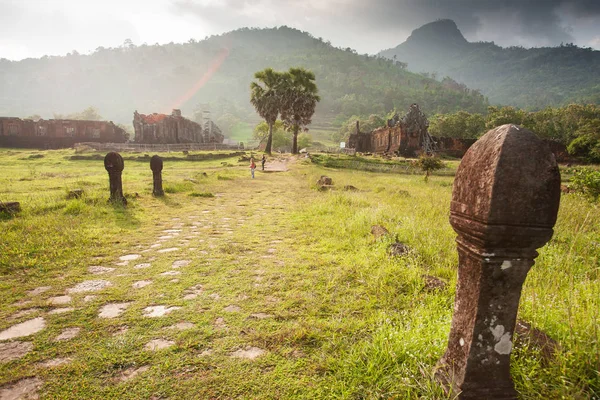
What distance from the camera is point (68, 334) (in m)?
2.38

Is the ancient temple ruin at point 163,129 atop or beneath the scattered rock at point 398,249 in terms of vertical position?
atop

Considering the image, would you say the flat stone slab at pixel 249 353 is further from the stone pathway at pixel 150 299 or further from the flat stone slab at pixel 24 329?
the flat stone slab at pixel 24 329

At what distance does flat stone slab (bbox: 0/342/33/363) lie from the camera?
2.08 meters

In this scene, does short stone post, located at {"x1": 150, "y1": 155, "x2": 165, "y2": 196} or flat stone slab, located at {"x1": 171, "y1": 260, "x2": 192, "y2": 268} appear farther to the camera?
short stone post, located at {"x1": 150, "y1": 155, "x2": 165, "y2": 196}

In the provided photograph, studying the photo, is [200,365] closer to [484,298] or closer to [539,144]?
[484,298]

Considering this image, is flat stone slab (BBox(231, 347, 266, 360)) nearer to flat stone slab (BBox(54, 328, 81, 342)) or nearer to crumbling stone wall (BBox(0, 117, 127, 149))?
flat stone slab (BBox(54, 328, 81, 342))

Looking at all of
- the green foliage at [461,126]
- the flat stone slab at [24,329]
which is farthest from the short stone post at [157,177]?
the green foliage at [461,126]

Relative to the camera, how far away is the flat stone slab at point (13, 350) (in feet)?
6.82

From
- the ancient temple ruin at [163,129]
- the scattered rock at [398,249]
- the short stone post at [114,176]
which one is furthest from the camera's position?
the ancient temple ruin at [163,129]

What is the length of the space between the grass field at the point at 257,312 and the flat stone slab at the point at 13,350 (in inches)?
1.3

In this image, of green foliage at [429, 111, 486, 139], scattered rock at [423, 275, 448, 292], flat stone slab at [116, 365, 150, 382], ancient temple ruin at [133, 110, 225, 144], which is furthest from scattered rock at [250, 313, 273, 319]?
green foliage at [429, 111, 486, 139]

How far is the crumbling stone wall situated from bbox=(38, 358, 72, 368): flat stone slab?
52458 millimetres

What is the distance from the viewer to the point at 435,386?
1605 millimetres

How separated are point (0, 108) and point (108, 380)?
271 m
